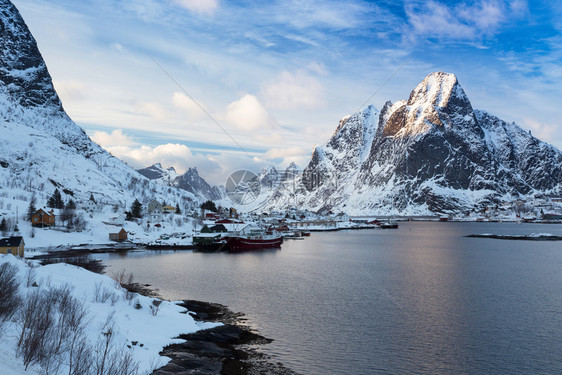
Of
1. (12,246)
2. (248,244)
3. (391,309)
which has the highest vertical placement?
(12,246)

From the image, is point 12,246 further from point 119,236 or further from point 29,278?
point 29,278

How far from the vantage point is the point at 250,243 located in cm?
10669

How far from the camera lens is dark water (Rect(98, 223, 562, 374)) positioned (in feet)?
81.0

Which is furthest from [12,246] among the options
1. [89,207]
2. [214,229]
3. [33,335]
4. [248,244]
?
[89,207]

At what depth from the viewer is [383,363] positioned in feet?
78.6

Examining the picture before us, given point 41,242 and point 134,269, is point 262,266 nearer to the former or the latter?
point 134,269

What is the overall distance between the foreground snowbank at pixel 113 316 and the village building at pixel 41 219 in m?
77.3

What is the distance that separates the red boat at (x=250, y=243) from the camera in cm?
10475

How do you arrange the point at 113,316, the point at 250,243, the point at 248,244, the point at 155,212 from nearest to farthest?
1. the point at 113,316
2. the point at 248,244
3. the point at 250,243
4. the point at 155,212

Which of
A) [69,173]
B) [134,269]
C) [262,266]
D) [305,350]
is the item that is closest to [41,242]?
[134,269]

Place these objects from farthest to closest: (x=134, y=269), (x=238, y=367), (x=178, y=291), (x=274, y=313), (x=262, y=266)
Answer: (x=262, y=266) → (x=134, y=269) → (x=178, y=291) → (x=274, y=313) → (x=238, y=367)

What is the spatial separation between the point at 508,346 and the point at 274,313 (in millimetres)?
17771

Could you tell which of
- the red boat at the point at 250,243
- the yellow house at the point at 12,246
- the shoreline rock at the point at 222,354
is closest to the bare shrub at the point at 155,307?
the shoreline rock at the point at 222,354

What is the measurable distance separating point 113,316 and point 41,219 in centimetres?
8802
